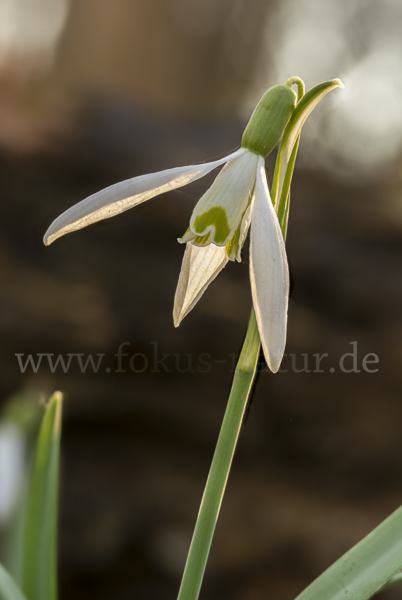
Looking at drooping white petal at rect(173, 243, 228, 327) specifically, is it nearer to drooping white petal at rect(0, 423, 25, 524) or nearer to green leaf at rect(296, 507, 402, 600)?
green leaf at rect(296, 507, 402, 600)

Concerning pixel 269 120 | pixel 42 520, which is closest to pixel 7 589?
pixel 42 520

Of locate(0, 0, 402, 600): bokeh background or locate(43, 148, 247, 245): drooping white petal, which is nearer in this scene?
locate(43, 148, 247, 245): drooping white petal

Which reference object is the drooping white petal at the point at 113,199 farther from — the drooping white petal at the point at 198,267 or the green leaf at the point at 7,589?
the green leaf at the point at 7,589

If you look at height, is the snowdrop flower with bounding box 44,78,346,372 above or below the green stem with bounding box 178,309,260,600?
above

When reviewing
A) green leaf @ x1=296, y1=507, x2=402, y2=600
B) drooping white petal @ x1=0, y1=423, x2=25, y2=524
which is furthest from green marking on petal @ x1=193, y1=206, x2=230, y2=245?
drooping white petal @ x1=0, y1=423, x2=25, y2=524

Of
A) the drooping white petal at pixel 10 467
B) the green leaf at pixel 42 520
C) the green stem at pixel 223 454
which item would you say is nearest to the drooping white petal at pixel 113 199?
the green stem at pixel 223 454

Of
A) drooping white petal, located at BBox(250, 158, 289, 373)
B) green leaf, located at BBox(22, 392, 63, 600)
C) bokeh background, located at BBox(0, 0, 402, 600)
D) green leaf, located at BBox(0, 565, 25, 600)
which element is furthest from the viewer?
bokeh background, located at BBox(0, 0, 402, 600)

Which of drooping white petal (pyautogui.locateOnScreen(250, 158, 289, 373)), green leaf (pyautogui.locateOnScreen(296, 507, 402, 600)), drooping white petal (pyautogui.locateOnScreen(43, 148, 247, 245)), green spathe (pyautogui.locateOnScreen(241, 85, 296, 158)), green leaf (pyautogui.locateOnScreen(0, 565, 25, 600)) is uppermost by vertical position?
green spathe (pyautogui.locateOnScreen(241, 85, 296, 158))

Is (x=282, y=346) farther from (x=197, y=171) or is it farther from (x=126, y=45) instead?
(x=126, y=45)

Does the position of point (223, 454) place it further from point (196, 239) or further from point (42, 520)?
point (42, 520)
